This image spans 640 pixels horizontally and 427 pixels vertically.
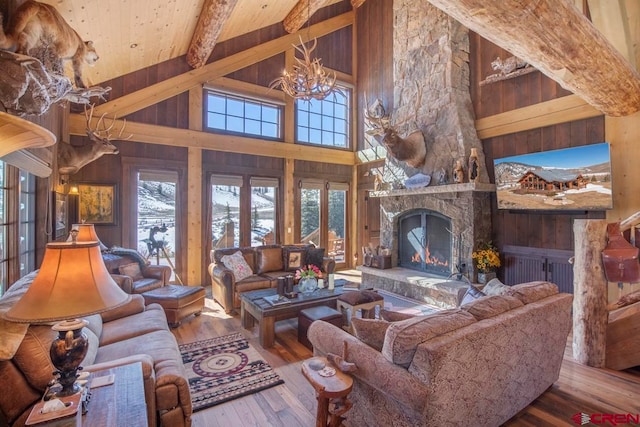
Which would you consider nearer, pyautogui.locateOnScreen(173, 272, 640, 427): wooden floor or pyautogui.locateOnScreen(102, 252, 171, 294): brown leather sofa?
pyautogui.locateOnScreen(173, 272, 640, 427): wooden floor

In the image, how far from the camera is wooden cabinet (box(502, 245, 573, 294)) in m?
4.20

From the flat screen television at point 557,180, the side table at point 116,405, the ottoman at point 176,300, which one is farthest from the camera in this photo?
the ottoman at point 176,300

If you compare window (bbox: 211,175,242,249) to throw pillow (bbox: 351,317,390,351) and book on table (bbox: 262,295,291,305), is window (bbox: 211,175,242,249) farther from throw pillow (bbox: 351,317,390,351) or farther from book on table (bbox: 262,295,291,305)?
throw pillow (bbox: 351,317,390,351)

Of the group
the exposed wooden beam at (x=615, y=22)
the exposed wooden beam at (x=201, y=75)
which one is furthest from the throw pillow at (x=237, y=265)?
the exposed wooden beam at (x=615, y=22)

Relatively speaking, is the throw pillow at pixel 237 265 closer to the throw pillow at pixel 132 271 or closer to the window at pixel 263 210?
the throw pillow at pixel 132 271

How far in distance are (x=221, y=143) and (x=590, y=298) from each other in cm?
625

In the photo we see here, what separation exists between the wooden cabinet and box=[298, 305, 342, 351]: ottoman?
3199mm

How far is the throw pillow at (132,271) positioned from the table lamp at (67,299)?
→ 3.17 metres

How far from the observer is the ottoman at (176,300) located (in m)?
3.85

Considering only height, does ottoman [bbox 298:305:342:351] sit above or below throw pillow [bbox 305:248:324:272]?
below

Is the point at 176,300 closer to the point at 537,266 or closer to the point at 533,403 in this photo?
the point at 533,403

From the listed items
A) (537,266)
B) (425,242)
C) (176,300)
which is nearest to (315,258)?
(425,242)

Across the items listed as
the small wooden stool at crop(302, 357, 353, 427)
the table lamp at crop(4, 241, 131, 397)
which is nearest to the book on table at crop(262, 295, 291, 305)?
the small wooden stool at crop(302, 357, 353, 427)

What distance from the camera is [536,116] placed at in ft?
14.6
